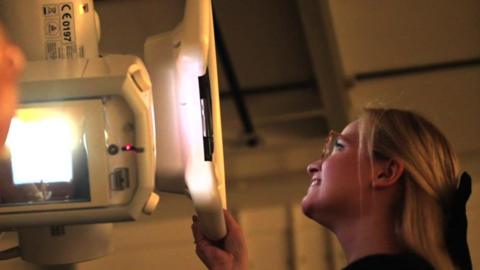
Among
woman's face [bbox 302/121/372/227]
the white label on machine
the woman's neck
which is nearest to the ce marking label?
the white label on machine

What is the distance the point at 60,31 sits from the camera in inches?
52.2

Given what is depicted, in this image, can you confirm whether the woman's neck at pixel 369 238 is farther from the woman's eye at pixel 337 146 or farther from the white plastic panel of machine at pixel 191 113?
the white plastic panel of machine at pixel 191 113

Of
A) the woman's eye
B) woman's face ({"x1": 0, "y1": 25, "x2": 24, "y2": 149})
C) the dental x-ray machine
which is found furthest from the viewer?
the woman's eye

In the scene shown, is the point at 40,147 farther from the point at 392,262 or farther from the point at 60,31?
the point at 392,262

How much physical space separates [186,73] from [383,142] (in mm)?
443

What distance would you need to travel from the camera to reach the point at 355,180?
4.44 feet

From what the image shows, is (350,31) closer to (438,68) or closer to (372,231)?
(438,68)

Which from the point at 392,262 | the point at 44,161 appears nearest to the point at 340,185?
the point at 392,262

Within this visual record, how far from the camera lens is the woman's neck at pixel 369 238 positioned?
1.31 metres

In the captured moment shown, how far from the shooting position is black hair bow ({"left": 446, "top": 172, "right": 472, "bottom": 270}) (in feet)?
4.26

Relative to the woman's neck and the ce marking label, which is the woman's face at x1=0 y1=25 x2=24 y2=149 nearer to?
the ce marking label

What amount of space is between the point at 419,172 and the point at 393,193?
7cm

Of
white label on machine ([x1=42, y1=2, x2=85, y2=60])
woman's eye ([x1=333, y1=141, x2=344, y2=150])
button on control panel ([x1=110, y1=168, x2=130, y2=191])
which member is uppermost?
white label on machine ([x1=42, y1=2, x2=85, y2=60])

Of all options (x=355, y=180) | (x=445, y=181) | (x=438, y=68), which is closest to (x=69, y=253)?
(x=355, y=180)
